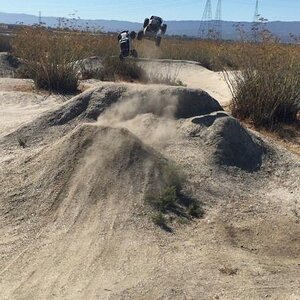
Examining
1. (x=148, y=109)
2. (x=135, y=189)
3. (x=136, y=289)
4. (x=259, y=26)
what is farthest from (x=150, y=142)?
(x=259, y=26)

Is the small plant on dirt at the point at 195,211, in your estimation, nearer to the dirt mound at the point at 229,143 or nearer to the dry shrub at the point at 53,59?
the dirt mound at the point at 229,143

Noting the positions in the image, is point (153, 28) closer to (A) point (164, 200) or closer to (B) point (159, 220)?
(A) point (164, 200)

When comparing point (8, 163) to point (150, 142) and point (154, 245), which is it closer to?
point (150, 142)

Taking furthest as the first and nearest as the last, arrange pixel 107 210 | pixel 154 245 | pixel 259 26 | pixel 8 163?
pixel 259 26
pixel 8 163
pixel 107 210
pixel 154 245

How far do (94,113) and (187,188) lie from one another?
2073 millimetres

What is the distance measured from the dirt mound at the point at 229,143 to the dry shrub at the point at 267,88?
1.84m

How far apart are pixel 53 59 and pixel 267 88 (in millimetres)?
5289

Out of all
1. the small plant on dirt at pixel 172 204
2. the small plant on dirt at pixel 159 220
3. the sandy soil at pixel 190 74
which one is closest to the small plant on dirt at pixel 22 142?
the small plant on dirt at pixel 172 204

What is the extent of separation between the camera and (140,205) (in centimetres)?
604

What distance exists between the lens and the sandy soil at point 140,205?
488cm

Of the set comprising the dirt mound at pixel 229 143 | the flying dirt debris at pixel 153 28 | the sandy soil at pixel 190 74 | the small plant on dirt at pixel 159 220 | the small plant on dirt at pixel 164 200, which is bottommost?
the sandy soil at pixel 190 74

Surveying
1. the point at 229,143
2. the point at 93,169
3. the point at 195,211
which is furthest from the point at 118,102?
the point at 195,211

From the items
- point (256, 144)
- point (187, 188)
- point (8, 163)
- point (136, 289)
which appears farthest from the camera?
point (256, 144)

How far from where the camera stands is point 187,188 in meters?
6.51
